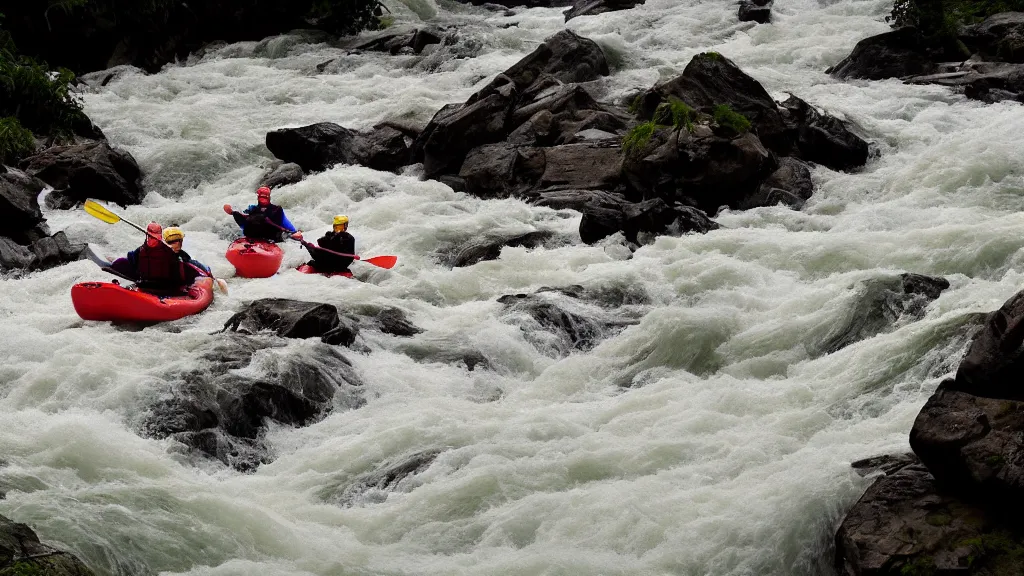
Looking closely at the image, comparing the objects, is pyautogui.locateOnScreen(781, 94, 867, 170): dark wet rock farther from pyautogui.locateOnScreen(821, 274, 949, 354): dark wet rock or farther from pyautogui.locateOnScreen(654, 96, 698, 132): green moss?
pyautogui.locateOnScreen(821, 274, 949, 354): dark wet rock

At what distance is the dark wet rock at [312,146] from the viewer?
14.6 metres

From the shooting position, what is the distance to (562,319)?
8812 millimetres

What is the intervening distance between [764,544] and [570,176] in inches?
326

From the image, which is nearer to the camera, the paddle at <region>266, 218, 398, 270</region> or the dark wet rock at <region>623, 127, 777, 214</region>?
the paddle at <region>266, 218, 398, 270</region>

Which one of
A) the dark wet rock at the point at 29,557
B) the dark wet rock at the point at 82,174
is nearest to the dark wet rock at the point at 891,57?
the dark wet rock at the point at 82,174

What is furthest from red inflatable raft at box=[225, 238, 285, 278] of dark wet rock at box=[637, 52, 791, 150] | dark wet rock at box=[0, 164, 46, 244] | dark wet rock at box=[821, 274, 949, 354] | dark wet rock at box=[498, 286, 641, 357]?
dark wet rock at box=[821, 274, 949, 354]

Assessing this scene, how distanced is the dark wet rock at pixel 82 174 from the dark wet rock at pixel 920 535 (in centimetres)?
1111

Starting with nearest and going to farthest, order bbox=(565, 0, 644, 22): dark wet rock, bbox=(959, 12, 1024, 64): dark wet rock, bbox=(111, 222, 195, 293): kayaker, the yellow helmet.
Result: bbox=(111, 222, 195, 293): kayaker → the yellow helmet → bbox=(959, 12, 1024, 64): dark wet rock → bbox=(565, 0, 644, 22): dark wet rock

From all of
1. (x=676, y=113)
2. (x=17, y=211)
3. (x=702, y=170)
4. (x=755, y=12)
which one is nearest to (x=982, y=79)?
(x=676, y=113)

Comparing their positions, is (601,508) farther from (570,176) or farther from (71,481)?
(570,176)

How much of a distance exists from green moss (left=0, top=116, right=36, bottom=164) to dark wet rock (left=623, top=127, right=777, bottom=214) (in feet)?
26.1

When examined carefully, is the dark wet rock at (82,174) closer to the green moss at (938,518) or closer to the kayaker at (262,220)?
the kayaker at (262,220)

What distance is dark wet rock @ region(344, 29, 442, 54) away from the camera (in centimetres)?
2017

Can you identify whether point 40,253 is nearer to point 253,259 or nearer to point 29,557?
point 253,259
